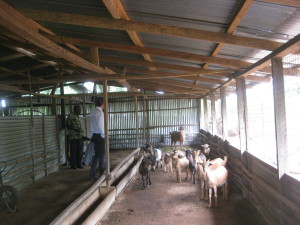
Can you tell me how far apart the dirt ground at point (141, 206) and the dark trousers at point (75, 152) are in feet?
2.97

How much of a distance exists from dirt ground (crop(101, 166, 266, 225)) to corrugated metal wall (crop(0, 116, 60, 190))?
2.60 m

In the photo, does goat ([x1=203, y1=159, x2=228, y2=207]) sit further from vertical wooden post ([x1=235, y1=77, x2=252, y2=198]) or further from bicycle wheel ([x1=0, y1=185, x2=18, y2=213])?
bicycle wheel ([x1=0, y1=185, x2=18, y2=213])

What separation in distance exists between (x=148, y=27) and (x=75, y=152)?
219 inches

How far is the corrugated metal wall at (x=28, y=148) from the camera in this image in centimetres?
588

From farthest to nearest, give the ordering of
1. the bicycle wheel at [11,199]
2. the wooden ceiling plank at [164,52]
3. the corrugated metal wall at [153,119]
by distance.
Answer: the corrugated metal wall at [153,119] < the wooden ceiling plank at [164,52] < the bicycle wheel at [11,199]

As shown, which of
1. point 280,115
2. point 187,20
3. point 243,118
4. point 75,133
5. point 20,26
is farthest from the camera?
point 75,133

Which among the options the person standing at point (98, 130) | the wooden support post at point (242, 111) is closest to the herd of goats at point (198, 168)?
the wooden support post at point (242, 111)

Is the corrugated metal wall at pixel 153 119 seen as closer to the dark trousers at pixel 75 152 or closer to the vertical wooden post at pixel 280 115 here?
the dark trousers at pixel 75 152

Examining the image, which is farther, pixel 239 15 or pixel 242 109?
pixel 242 109

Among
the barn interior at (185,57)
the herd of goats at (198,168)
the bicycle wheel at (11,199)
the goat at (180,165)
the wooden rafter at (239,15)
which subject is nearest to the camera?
the wooden rafter at (239,15)

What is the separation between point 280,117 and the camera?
3627mm

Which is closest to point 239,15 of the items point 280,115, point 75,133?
point 280,115

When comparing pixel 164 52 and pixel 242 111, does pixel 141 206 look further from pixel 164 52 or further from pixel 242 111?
pixel 164 52

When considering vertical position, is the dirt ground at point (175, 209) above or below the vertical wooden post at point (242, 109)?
below
